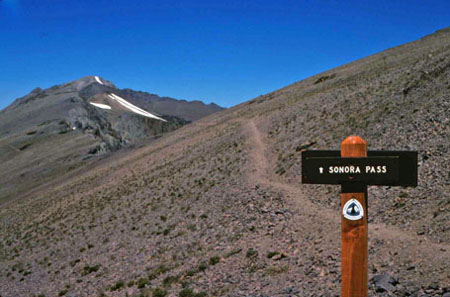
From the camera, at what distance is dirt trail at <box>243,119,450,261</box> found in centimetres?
1085

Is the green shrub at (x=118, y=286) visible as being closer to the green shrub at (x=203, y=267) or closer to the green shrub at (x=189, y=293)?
the green shrub at (x=203, y=267)

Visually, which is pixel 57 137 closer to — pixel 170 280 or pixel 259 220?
pixel 259 220

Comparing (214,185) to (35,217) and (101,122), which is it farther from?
(101,122)

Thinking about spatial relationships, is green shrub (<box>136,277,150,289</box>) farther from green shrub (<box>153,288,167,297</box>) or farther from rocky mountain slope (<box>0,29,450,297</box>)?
green shrub (<box>153,288,167,297</box>)

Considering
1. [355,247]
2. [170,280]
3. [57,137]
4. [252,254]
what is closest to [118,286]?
[170,280]

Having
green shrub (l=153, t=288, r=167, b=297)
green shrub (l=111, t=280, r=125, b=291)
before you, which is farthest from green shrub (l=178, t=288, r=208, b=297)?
green shrub (l=111, t=280, r=125, b=291)

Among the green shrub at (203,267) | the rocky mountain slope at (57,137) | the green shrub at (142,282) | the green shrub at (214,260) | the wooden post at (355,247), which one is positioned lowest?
the green shrub at (142,282)

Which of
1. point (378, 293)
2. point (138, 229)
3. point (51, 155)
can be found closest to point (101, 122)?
point (51, 155)

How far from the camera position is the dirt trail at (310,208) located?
1085 cm

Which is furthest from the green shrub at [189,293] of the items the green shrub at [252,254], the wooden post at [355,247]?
the wooden post at [355,247]

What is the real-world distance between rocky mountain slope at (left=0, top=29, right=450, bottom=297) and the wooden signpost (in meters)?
4.28

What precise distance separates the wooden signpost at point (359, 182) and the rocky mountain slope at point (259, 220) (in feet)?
14.0

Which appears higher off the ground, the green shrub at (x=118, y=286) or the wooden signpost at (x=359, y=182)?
the wooden signpost at (x=359, y=182)

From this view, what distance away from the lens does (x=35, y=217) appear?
38.6m
